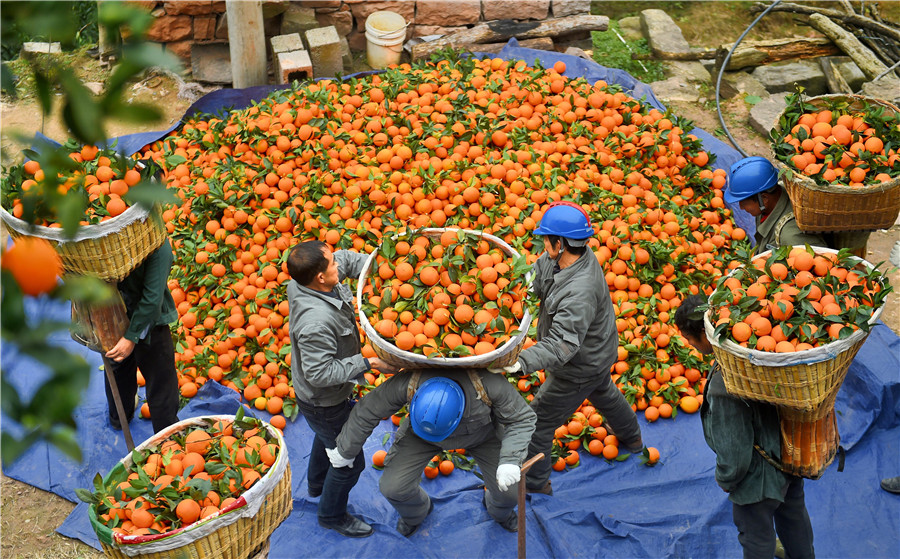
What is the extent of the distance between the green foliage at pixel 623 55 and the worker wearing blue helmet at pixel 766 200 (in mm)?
4053

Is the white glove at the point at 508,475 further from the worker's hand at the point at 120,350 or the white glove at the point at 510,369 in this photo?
the worker's hand at the point at 120,350

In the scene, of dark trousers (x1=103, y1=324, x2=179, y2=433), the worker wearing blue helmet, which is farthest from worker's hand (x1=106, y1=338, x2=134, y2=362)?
the worker wearing blue helmet

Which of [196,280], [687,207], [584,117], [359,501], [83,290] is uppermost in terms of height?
[83,290]

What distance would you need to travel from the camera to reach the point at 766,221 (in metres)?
4.27

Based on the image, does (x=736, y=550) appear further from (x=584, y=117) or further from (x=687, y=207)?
(x=584, y=117)

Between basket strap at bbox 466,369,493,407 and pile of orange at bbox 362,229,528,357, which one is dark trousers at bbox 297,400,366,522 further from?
basket strap at bbox 466,369,493,407

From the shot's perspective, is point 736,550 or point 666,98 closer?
point 736,550

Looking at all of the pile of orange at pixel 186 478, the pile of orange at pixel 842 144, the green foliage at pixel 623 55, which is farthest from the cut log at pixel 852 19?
the pile of orange at pixel 186 478

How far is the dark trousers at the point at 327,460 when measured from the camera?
376cm

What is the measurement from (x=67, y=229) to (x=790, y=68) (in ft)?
28.0

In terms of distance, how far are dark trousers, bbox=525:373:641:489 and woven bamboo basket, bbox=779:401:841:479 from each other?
98 cm

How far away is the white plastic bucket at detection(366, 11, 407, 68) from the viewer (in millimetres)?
7352

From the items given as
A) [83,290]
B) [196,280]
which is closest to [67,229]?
[83,290]

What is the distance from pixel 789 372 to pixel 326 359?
1879mm
